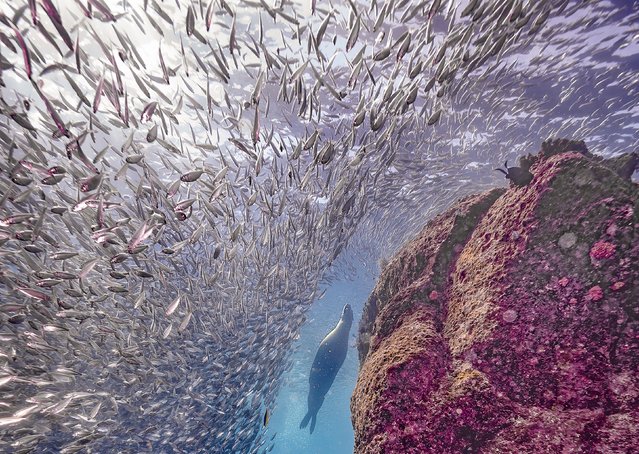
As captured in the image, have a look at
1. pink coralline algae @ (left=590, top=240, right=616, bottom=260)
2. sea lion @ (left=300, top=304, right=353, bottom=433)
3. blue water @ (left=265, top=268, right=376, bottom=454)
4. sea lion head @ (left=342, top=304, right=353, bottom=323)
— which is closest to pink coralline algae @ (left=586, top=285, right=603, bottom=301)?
pink coralline algae @ (left=590, top=240, right=616, bottom=260)

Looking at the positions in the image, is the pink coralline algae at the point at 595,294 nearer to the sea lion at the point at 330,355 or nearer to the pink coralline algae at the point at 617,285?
the pink coralline algae at the point at 617,285

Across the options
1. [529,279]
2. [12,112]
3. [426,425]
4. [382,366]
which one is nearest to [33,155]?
[12,112]

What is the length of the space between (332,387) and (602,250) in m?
50.5

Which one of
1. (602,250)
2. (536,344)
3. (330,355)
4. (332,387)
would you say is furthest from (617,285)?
(332,387)

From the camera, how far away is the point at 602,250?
3.37m

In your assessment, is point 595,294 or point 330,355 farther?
point 330,355

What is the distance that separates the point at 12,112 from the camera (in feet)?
11.9

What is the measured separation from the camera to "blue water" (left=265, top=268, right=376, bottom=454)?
90.1 ft

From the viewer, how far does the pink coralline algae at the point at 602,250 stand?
10.9 feet

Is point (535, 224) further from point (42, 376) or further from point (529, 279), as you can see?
point (42, 376)

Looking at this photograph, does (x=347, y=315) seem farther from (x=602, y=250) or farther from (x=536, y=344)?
(x=602, y=250)

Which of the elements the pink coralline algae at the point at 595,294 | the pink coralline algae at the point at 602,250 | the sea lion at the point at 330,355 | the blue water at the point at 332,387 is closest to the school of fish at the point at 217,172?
the sea lion at the point at 330,355

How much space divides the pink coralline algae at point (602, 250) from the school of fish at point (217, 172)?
8.59 feet

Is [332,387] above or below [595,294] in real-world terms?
above
